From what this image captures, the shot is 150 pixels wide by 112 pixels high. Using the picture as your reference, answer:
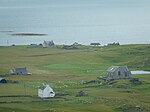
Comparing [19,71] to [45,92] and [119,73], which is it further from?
[45,92]

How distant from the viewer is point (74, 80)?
89.9 m

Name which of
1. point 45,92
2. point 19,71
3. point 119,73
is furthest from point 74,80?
point 45,92

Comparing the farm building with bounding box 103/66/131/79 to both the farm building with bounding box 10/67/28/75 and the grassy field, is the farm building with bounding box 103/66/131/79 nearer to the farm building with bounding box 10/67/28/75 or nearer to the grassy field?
the grassy field

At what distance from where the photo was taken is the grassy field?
65938 mm

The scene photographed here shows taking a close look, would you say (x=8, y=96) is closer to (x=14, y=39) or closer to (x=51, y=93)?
(x=51, y=93)

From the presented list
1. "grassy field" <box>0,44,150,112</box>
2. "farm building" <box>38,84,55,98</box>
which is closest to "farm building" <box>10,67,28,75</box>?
"grassy field" <box>0,44,150,112</box>

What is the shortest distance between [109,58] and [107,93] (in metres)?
45.6

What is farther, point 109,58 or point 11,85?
point 109,58

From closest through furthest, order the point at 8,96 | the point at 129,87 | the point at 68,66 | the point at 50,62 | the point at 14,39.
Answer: the point at 8,96 → the point at 129,87 → the point at 68,66 → the point at 50,62 → the point at 14,39

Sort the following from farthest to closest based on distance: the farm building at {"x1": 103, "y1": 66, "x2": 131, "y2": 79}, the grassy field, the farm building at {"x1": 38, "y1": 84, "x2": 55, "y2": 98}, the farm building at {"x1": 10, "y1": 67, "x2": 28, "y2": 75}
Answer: the farm building at {"x1": 10, "y1": 67, "x2": 28, "y2": 75} → the farm building at {"x1": 103, "y1": 66, "x2": 131, "y2": 79} → the farm building at {"x1": 38, "y1": 84, "x2": 55, "y2": 98} → the grassy field

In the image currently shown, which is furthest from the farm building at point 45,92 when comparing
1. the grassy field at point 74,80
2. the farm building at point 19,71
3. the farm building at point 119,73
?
the farm building at point 19,71

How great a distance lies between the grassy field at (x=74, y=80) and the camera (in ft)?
216

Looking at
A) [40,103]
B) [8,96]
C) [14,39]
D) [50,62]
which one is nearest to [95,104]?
[40,103]

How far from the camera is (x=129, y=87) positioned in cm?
8275
